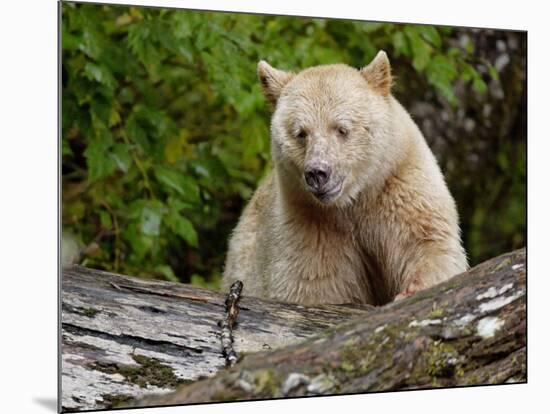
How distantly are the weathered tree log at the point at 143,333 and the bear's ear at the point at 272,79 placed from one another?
1.10 metres

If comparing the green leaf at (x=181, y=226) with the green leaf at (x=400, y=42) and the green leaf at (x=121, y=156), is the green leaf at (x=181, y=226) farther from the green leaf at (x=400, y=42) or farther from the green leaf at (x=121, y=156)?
the green leaf at (x=400, y=42)

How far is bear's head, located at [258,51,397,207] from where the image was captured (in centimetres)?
490

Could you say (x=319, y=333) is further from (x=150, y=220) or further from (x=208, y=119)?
(x=208, y=119)

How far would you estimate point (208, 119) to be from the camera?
6781mm

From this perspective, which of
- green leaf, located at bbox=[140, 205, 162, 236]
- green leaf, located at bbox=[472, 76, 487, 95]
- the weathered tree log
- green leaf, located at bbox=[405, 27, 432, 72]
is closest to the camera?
the weathered tree log

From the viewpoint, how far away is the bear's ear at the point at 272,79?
5.25m

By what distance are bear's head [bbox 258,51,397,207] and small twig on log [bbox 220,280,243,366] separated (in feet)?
2.11

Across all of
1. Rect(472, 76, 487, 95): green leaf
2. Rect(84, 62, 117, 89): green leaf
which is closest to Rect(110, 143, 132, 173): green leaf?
Rect(84, 62, 117, 89): green leaf

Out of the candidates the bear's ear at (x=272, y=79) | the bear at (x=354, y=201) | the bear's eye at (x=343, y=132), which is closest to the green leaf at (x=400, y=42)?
the bear at (x=354, y=201)

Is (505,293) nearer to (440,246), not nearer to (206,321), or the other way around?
(440,246)

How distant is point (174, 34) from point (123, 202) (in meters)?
1.11

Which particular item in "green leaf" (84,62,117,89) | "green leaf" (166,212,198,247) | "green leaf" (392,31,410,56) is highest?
"green leaf" (392,31,410,56)

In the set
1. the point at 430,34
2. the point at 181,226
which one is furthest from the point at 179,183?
the point at 430,34

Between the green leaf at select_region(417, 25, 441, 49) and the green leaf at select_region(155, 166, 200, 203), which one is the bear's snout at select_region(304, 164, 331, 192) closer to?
the green leaf at select_region(155, 166, 200, 203)
